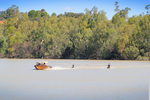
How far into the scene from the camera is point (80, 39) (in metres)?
73.4

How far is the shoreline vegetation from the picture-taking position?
6391cm

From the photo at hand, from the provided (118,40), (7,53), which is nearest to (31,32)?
(7,53)

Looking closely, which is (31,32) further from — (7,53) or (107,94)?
(107,94)

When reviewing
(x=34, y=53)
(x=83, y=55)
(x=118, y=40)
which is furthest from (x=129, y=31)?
(x=34, y=53)

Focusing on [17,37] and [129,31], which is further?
[17,37]

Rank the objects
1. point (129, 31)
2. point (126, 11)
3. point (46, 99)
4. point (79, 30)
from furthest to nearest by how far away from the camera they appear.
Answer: point (126, 11) < point (79, 30) < point (129, 31) < point (46, 99)

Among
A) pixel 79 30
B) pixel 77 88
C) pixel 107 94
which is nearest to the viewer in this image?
pixel 107 94

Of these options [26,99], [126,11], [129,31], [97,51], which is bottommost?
[26,99]

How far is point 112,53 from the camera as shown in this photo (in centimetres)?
6869

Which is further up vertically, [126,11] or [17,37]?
[126,11]

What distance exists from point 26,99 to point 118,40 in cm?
5124

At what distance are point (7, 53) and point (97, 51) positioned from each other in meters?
30.7

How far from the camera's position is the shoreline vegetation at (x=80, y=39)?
63.9 meters

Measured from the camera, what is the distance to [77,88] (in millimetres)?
22609
